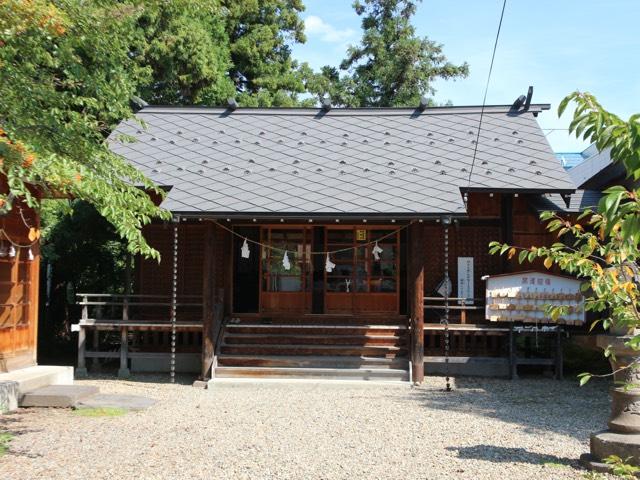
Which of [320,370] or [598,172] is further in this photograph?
[598,172]

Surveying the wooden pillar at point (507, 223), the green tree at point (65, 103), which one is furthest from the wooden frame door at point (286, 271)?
the green tree at point (65, 103)

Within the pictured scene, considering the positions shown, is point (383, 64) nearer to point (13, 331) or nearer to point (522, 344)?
point (522, 344)

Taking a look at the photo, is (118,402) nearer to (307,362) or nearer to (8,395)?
(8,395)

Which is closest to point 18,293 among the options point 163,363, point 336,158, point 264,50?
point 163,363

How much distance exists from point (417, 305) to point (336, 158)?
397cm

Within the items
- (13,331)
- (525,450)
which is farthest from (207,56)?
(525,450)

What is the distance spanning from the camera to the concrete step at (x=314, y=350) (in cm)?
1243

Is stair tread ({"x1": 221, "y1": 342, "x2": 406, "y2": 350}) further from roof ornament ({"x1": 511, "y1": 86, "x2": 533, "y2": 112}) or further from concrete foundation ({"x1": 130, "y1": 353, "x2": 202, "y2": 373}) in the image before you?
roof ornament ({"x1": 511, "y1": 86, "x2": 533, "y2": 112})

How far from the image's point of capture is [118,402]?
376 inches

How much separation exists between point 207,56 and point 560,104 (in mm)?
17915

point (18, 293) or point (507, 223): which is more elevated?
point (507, 223)

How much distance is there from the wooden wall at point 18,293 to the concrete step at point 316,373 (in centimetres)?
329

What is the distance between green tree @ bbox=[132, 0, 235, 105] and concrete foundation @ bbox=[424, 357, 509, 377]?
1147cm

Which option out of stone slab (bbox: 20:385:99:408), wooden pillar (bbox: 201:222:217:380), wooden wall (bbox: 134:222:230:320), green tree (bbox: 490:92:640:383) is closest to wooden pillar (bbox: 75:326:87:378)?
wooden wall (bbox: 134:222:230:320)
